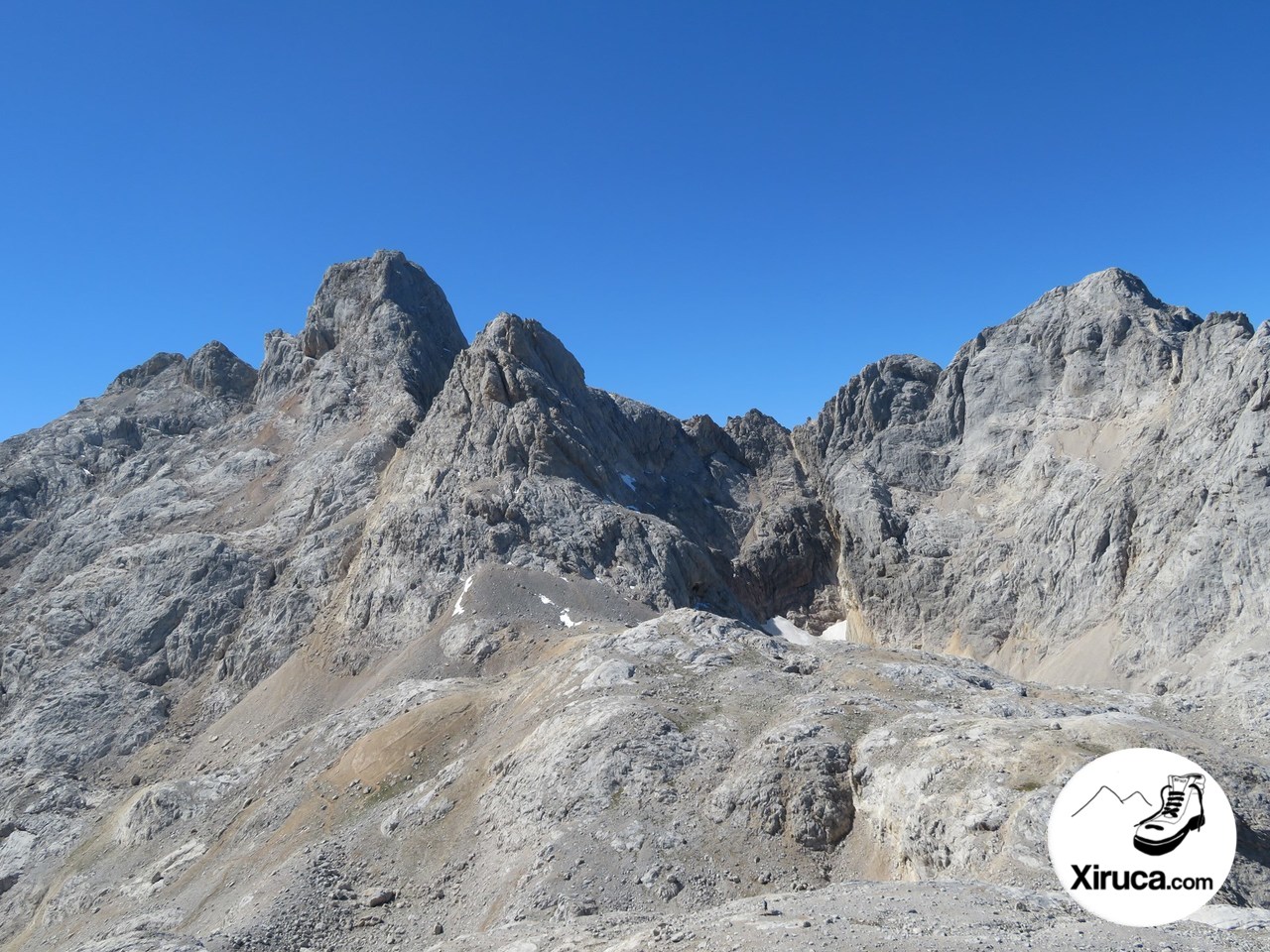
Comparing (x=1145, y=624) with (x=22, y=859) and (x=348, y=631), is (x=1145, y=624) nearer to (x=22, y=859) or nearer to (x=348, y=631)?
(x=348, y=631)

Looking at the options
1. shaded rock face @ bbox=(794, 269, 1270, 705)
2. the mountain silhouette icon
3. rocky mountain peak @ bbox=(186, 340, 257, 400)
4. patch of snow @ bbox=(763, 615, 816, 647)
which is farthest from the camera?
rocky mountain peak @ bbox=(186, 340, 257, 400)

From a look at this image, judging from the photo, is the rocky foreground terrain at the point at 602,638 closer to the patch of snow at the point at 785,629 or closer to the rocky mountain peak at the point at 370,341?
the rocky mountain peak at the point at 370,341

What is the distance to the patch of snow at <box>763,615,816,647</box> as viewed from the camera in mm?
94188

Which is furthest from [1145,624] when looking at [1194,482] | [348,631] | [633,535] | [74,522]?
[74,522]

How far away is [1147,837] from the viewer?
15.0 metres

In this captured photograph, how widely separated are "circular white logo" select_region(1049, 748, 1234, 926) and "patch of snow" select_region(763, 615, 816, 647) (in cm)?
7828

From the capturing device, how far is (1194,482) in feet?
216

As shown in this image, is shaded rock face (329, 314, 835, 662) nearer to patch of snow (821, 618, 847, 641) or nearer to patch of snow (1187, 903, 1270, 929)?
patch of snow (821, 618, 847, 641)

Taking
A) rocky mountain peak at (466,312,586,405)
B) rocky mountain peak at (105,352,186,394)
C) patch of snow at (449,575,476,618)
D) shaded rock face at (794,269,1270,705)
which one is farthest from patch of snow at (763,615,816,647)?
rocky mountain peak at (105,352,186,394)

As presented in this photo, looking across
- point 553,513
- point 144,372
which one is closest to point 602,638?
point 553,513

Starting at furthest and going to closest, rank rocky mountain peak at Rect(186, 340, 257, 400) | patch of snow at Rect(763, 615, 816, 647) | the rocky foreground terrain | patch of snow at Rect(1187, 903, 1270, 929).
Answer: rocky mountain peak at Rect(186, 340, 257, 400), patch of snow at Rect(763, 615, 816, 647), the rocky foreground terrain, patch of snow at Rect(1187, 903, 1270, 929)

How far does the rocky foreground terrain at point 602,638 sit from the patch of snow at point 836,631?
1140 mm

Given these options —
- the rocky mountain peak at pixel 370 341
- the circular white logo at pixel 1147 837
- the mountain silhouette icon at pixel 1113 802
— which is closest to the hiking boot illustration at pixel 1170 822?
the circular white logo at pixel 1147 837

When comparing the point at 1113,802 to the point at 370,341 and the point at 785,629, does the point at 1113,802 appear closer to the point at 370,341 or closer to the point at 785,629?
the point at 785,629
